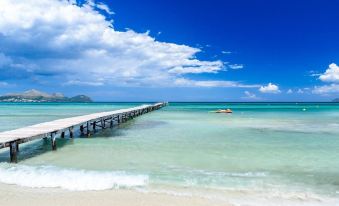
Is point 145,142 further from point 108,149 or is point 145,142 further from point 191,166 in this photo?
point 191,166

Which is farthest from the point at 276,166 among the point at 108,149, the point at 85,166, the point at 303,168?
the point at 108,149

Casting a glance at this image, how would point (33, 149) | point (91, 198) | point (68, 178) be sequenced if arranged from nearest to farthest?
point (91, 198) → point (68, 178) → point (33, 149)

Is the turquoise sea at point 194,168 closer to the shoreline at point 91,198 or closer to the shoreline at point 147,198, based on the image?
the shoreline at point 147,198

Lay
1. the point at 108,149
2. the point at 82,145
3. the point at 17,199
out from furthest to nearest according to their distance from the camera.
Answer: the point at 82,145 → the point at 108,149 → the point at 17,199

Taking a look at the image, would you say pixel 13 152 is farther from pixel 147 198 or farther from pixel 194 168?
pixel 147 198

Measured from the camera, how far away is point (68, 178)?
Answer: 8.19 m

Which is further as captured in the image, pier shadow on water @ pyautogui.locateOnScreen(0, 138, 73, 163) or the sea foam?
pier shadow on water @ pyautogui.locateOnScreen(0, 138, 73, 163)

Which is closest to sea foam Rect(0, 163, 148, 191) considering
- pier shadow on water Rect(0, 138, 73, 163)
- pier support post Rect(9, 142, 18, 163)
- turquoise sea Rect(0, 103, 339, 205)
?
turquoise sea Rect(0, 103, 339, 205)

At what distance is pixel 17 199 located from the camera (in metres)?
6.50

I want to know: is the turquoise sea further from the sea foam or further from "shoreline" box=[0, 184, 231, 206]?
"shoreline" box=[0, 184, 231, 206]

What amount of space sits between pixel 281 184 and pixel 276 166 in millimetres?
2106

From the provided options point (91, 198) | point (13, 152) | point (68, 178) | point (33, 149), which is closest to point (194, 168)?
point (68, 178)

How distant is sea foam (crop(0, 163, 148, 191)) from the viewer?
7578 millimetres

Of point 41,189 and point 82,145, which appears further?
point 82,145
